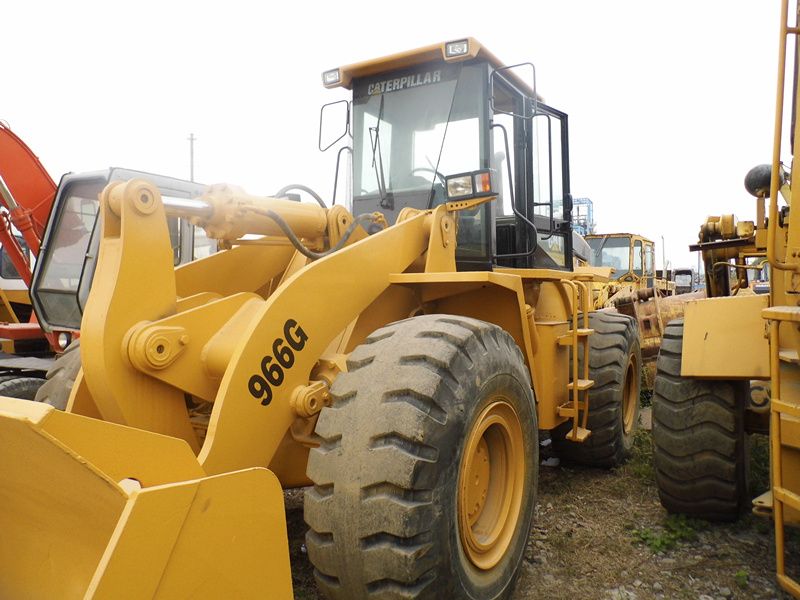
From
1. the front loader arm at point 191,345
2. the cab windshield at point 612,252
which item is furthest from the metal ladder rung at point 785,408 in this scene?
the cab windshield at point 612,252

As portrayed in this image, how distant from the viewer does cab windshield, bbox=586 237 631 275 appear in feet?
50.7

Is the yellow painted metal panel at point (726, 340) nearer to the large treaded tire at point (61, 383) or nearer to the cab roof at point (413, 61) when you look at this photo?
the cab roof at point (413, 61)

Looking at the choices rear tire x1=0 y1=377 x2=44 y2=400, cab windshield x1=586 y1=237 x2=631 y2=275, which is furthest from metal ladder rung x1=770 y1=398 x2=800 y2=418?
cab windshield x1=586 y1=237 x2=631 y2=275

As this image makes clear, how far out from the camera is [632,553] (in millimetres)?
3439

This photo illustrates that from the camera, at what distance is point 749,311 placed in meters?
3.42

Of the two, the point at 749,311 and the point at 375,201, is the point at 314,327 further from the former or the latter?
the point at 749,311

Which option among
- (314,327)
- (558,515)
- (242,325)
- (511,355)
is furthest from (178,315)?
(558,515)

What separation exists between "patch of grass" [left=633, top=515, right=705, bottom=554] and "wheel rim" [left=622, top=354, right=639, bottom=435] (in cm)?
190

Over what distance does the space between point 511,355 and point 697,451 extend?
147cm

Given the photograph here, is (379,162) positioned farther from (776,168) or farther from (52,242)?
(52,242)

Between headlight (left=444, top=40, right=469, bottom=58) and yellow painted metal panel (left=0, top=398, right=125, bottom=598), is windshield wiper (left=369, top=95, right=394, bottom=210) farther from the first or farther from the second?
yellow painted metal panel (left=0, top=398, right=125, bottom=598)

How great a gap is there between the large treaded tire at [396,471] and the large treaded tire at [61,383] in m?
1.62

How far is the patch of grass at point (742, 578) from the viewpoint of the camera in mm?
3035

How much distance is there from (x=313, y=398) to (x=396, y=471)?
605 millimetres
